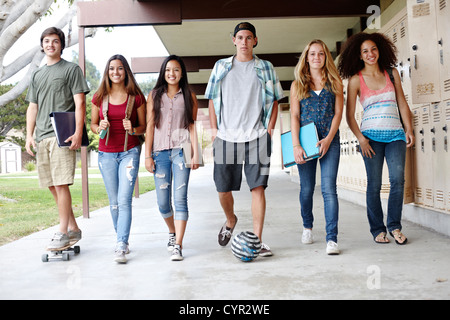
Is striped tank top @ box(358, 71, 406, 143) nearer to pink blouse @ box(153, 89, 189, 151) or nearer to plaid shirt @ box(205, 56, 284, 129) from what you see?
plaid shirt @ box(205, 56, 284, 129)

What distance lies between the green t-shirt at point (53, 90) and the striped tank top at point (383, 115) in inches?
91.9

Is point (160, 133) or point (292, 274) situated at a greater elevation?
point (160, 133)

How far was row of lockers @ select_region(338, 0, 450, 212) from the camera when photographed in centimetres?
417

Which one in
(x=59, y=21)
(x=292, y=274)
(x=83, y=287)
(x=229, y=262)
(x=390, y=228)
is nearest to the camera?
(x=83, y=287)

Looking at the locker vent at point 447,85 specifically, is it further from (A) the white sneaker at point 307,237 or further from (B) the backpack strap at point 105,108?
(B) the backpack strap at point 105,108

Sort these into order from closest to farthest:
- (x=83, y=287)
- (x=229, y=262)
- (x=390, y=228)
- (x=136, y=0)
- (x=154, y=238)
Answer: (x=83, y=287) < (x=229, y=262) < (x=390, y=228) < (x=154, y=238) < (x=136, y=0)

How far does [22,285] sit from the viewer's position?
2.95 m

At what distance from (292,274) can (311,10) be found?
4.63 m

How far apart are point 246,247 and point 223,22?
6.37m

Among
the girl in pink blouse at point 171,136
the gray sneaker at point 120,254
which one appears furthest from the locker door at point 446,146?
the gray sneaker at point 120,254

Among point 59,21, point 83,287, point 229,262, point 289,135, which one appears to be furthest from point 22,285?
point 59,21

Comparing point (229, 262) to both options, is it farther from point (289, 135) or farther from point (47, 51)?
point (47, 51)

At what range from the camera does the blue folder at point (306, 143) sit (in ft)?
11.8

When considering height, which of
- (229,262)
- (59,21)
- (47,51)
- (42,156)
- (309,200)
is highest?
(59,21)
